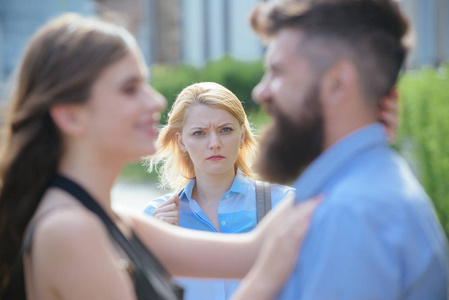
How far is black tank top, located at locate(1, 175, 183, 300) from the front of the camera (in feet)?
5.78

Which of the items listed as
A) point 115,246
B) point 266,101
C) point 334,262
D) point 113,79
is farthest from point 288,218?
point 113,79

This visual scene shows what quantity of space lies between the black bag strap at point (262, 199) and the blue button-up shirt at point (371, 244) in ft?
5.42

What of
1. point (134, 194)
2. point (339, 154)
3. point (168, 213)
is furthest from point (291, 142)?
point (134, 194)

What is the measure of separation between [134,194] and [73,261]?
9815 millimetres

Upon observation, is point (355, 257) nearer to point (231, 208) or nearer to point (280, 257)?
point (280, 257)

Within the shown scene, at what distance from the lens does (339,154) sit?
171cm

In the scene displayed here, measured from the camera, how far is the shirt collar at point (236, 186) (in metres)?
3.47

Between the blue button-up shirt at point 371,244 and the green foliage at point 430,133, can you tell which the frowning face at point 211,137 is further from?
the green foliage at point 430,133

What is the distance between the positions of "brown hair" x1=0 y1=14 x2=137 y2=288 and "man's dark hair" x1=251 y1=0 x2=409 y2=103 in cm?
57

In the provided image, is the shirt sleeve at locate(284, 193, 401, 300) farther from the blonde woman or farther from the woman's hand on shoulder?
the blonde woman

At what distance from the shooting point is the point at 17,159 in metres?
1.86

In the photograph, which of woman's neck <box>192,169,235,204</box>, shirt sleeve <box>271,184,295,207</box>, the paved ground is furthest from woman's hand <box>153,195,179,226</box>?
the paved ground

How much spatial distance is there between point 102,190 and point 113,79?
1.18ft

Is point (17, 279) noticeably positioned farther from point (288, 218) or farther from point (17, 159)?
point (288, 218)
